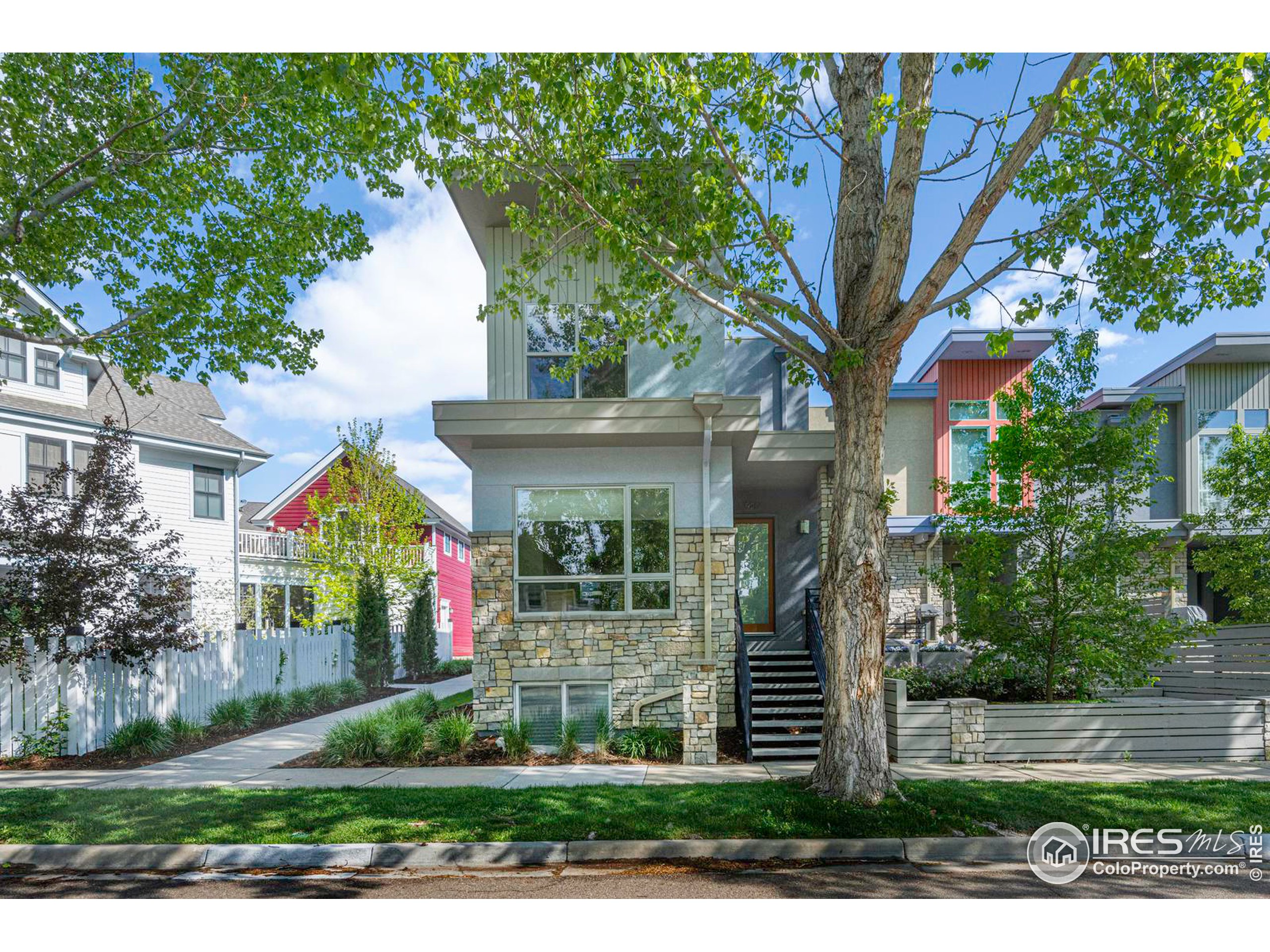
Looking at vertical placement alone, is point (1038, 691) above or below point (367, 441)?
below

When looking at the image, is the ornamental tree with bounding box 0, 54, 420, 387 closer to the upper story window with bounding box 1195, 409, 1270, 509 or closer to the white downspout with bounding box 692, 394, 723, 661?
the white downspout with bounding box 692, 394, 723, 661

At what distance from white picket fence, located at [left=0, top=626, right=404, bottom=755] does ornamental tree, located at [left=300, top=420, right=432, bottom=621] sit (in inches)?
176

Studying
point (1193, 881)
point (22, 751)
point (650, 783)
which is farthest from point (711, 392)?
point (22, 751)

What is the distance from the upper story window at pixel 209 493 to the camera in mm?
19172

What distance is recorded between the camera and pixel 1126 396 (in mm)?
17734

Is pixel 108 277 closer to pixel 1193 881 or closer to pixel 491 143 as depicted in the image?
pixel 491 143

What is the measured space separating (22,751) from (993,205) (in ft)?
37.9

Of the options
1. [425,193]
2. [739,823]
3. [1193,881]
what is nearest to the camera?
[1193,881]

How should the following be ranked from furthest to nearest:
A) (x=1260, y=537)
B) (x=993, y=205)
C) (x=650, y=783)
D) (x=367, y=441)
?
(x=367, y=441)
(x=1260, y=537)
(x=650, y=783)
(x=993, y=205)

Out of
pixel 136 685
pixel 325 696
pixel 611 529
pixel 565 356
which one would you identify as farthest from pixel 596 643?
pixel 325 696

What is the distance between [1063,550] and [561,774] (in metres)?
6.20

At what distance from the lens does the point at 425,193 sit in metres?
10.7

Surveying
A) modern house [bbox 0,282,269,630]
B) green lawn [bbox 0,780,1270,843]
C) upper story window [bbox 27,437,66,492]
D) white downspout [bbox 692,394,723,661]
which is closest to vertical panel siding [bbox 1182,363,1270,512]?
green lawn [bbox 0,780,1270,843]

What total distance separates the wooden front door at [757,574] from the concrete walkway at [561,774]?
433 cm
